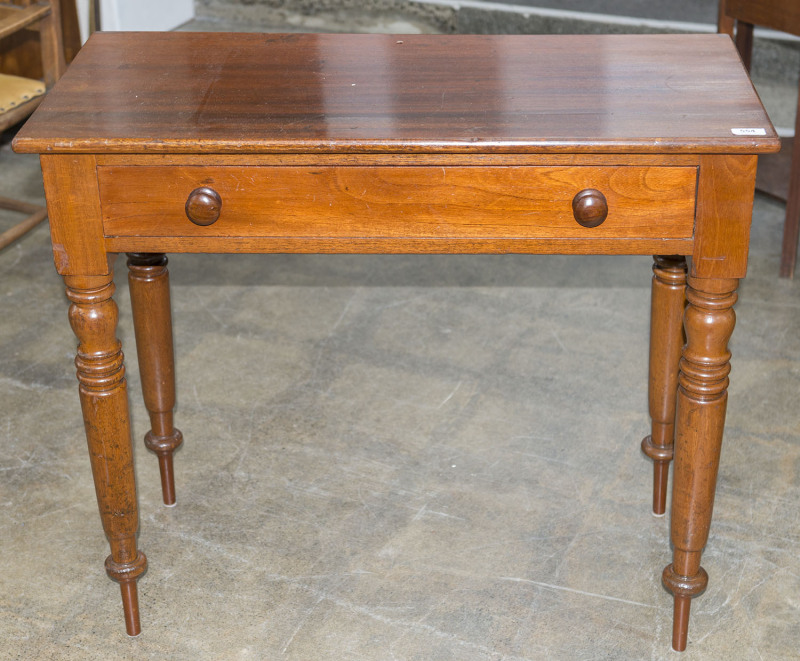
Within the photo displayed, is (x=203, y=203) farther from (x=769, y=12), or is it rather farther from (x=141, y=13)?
(x=141, y=13)

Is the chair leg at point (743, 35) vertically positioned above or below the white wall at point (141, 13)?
above

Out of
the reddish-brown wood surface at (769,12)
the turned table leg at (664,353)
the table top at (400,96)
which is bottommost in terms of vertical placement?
the turned table leg at (664,353)

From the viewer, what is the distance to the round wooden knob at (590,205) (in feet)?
5.30

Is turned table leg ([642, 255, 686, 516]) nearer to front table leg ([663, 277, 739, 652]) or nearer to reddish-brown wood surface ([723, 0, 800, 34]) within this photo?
front table leg ([663, 277, 739, 652])

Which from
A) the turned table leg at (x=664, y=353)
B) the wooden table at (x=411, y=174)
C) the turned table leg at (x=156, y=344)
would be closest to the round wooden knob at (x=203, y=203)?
the wooden table at (x=411, y=174)

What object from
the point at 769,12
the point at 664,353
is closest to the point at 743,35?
the point at 769,12

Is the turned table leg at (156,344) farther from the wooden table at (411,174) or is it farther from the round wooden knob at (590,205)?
the round wooden knob at (590,205)

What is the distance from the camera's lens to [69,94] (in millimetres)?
1779

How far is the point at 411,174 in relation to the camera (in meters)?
1.63

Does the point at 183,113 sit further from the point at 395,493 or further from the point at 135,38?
the point at 395,493

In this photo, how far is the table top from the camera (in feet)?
5.21

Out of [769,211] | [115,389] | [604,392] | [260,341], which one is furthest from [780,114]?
[115,389]

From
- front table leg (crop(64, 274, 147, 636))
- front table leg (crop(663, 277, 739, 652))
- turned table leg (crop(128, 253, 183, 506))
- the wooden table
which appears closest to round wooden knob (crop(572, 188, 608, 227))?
the wooden table

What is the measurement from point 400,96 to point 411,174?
0.67ft
